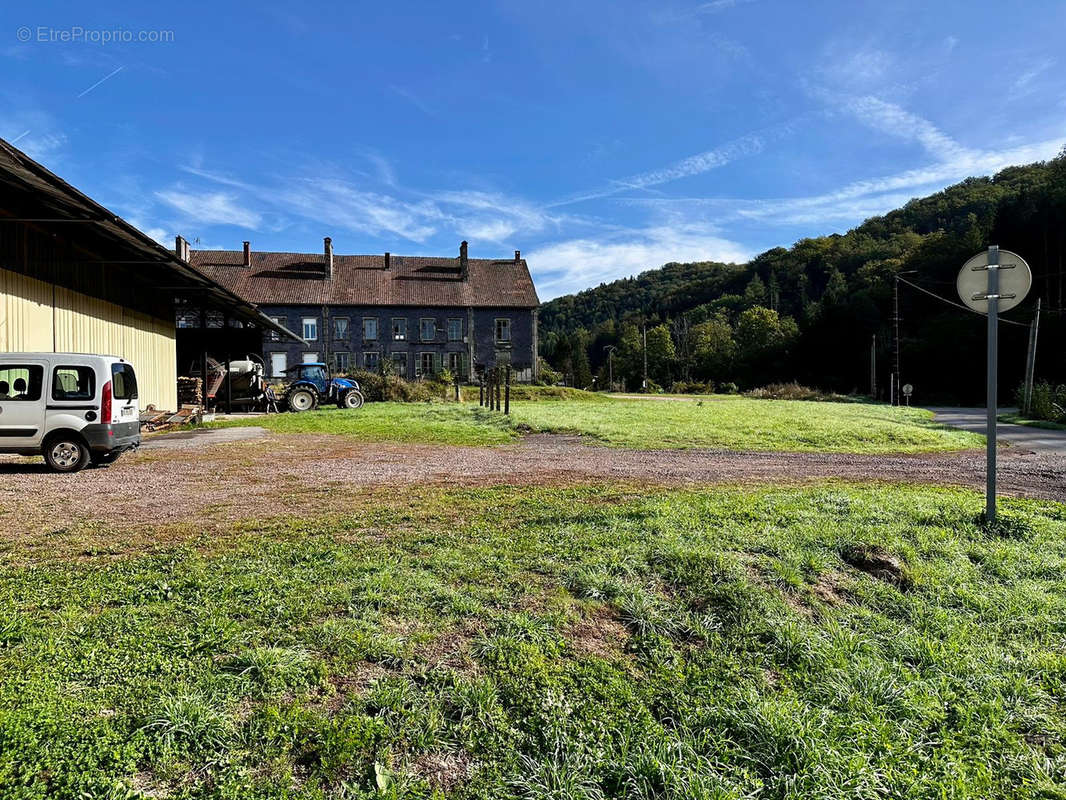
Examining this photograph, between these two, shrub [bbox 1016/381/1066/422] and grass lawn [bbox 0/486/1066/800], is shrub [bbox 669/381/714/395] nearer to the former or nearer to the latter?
shrub [bbox 1016/381/1066/422]

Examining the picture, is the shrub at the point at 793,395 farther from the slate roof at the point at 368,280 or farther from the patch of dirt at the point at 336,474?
the patch of dirt at the point at 336,474

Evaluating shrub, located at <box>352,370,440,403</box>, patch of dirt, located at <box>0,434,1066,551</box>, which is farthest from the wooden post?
patch of dirt, located at <box>0,434,1066,551</box>

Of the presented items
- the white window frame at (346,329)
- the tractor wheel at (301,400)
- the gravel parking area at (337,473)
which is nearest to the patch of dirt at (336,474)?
the gravel parking area at (337,473)

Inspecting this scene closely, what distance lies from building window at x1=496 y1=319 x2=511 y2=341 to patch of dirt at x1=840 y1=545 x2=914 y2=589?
43751 mm

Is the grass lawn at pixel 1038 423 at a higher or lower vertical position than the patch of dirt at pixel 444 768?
higher

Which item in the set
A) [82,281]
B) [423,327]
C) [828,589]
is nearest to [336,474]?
[828,589]

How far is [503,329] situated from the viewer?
47.7 metres

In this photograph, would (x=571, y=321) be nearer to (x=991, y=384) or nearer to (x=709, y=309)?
(x=709, y=309)

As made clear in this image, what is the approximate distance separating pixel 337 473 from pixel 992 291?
7.87 metres

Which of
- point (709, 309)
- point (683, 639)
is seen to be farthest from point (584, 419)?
point (709, 309)

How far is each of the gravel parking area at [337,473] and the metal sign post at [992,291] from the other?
2485 mm

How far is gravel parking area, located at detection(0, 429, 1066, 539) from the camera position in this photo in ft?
19.8

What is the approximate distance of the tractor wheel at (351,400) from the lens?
24.7 metres

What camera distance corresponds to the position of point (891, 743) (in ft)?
7.80
